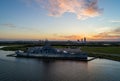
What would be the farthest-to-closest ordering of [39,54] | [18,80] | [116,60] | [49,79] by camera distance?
1. [39,54]
2. [116,60]
3. [49,79]
4. [18,80]

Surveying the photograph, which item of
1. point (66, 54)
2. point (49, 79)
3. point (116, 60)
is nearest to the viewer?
point (49, 79)

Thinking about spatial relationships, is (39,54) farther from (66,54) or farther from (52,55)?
(66,54)

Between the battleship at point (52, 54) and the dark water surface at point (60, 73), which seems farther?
the battleship at point (52, 54)

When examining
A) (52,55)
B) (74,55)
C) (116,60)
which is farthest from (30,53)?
(116,60)

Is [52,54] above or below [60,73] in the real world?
above

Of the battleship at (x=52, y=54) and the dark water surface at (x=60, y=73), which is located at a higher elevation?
the battleship at (x=52, y=54)

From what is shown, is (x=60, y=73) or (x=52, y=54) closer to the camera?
(x=60, y=73)

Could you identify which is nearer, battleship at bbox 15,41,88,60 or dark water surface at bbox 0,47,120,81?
dark water surface at bbox 0,47,120,81

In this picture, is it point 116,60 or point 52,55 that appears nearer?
point 116,60

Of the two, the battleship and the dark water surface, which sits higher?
the battleship
